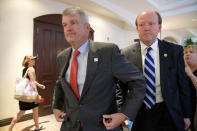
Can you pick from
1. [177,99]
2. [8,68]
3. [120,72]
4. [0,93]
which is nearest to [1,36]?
[8,68]

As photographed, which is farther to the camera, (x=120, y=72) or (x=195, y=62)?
(x=195, y=62)

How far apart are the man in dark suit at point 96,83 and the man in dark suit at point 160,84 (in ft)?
1.23

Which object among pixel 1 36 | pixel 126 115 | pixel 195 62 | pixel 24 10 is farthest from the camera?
pixel 24 10

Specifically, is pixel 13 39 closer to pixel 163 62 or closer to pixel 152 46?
pixel 152 46

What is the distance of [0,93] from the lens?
3.56 m

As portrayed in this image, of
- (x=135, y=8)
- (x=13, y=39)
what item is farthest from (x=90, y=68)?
(x=135, y=8)

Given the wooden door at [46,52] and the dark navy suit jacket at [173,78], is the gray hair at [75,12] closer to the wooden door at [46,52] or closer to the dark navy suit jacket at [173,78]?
the dark navy suit jacket at [173,78]

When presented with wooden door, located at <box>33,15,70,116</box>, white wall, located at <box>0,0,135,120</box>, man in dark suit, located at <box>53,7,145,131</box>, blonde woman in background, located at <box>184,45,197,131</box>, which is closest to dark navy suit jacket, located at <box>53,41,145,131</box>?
man in dark suit, located at <box>53,7,145,131</box>

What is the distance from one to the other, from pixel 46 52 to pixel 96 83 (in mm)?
3693

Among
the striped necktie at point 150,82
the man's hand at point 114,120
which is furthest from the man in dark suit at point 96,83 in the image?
the striped necktie at point 150,82

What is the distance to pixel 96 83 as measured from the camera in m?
0.99

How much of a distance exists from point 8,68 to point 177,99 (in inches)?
143

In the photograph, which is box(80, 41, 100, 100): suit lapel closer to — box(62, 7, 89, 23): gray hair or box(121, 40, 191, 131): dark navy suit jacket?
box(62, 7, 89, 23): gray hair

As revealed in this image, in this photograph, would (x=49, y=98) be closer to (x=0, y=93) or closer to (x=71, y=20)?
(x=0, y=93)
